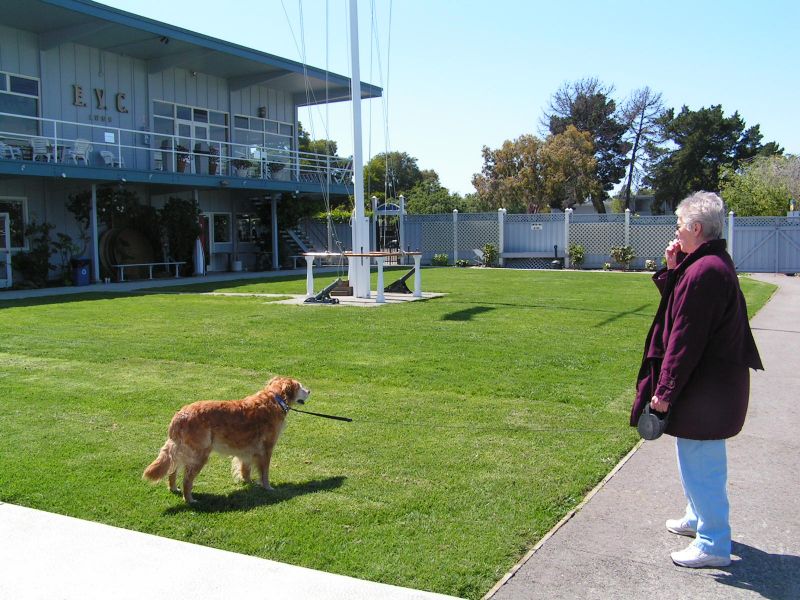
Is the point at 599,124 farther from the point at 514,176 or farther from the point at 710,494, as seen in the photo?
the point at 710,494

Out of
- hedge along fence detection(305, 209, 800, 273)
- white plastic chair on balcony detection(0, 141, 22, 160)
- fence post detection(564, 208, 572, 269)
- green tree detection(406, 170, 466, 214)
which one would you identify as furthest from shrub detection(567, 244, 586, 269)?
green tree detection(406, 170, 466, 214)

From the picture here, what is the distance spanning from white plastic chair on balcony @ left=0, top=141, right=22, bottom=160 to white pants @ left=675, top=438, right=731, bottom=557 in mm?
18668

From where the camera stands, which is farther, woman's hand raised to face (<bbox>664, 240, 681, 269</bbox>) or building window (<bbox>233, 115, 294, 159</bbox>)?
building window (<bbox>233, 115, 294, 159</bbox>)

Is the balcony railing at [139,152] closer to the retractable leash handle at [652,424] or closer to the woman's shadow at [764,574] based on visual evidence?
the retractable leash handle at [652,424]

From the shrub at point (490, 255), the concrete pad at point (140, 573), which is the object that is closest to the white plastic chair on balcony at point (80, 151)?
the shrub at point (490, 255)

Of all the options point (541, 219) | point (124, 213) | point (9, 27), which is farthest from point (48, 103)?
point (541, 219)

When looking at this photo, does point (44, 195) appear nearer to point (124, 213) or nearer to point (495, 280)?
point (124, 213)

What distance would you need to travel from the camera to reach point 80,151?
20.2 metres

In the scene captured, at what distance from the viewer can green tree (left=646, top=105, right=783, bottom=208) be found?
2267 inches

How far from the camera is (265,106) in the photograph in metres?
28.8

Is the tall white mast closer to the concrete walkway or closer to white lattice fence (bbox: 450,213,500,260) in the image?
the concrete walkway

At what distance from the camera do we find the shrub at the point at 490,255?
2923cm

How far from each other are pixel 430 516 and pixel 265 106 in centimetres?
2668

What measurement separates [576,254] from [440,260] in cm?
546
